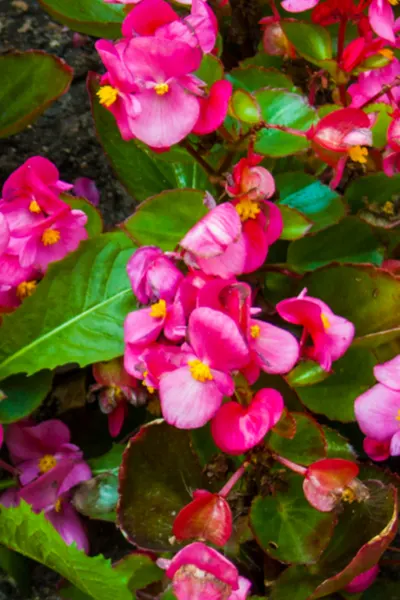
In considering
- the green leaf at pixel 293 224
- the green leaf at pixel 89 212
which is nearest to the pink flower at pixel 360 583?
the green leaf at pixel 293 224

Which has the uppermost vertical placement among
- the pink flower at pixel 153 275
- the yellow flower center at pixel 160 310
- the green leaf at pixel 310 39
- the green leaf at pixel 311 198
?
the green leaf at pixel 310 39

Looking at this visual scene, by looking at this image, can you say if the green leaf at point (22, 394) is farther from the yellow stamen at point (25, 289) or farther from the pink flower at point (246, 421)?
the pink flower at point (246, 421)

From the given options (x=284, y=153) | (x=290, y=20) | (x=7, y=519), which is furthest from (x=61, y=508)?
(x=290, y=20)

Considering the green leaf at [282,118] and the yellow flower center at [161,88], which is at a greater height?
the yellow flower center at [161,88]

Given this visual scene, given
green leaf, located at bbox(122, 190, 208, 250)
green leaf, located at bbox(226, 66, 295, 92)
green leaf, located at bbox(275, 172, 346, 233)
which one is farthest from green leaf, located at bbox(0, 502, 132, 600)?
green leaf, located at bbox(226, 66, 295, 92)

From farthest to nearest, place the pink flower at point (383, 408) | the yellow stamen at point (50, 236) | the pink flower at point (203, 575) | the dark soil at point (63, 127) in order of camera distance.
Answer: the dark soil at point (63, 127)
the yellow stamen at point (50, 236)
the pink flower at point (383, 408)
the pink flower at point (203, 575)

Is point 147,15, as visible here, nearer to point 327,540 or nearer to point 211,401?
point 211,401

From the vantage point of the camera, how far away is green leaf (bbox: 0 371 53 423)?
0.77m

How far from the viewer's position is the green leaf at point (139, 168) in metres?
0.82

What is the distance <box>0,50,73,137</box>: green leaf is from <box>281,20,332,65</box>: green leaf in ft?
0.79

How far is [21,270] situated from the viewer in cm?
75

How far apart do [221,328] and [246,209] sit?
0.44ft

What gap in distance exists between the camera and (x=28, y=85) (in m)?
0.86

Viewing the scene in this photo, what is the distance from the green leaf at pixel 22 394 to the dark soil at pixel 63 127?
252mm
